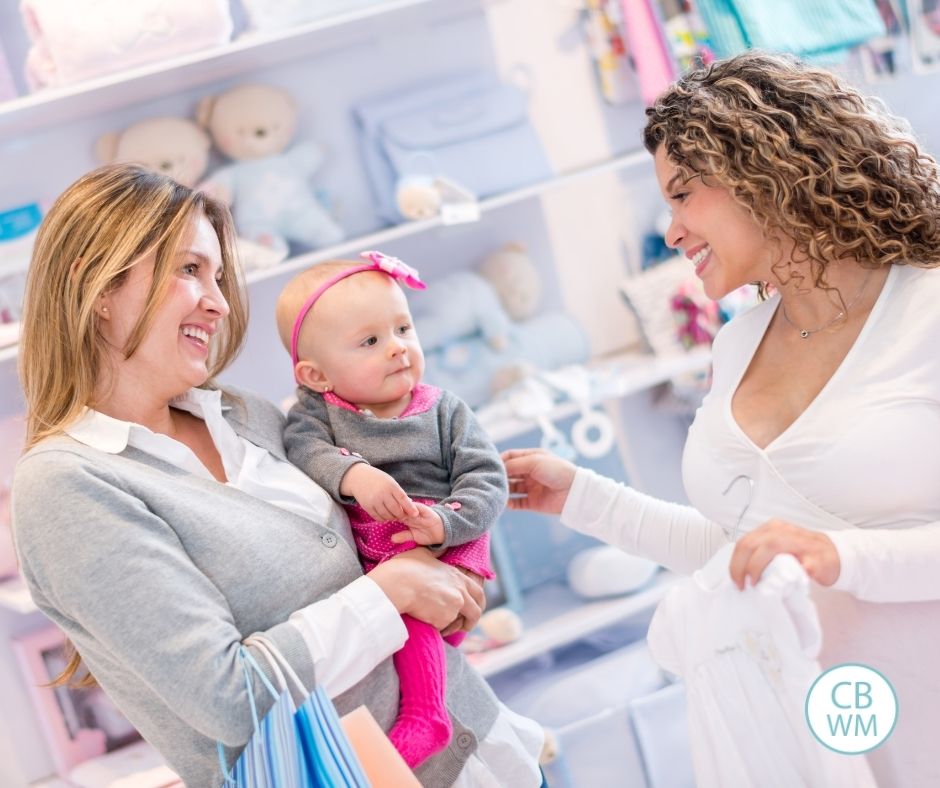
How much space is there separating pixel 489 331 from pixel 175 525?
1.45 metres

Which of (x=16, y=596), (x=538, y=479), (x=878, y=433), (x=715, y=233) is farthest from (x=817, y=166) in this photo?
(x=16, y=596)

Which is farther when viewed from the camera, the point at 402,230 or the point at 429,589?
the point at 402,230

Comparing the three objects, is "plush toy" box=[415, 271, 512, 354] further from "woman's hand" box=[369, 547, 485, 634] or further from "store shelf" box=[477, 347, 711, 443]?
"woman's hand" box=[369, 547, 485, 634]

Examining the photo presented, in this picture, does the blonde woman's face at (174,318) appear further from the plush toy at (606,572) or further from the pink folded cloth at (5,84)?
the plush toy at (606,572)

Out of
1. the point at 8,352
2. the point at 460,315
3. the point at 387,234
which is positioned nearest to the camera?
the point at 8,352

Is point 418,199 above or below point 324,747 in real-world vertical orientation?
above

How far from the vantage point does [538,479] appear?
1696mm

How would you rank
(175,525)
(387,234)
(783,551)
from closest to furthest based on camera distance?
(783,551), (175,525), (387,234)

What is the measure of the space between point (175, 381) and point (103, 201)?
0.78ft

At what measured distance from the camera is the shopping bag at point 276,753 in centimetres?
110

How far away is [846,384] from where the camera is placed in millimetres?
1294

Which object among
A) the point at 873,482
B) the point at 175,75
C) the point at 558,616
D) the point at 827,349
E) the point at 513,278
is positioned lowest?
the point at 558,616

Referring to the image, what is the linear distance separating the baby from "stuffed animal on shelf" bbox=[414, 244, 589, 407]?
3.23 feet

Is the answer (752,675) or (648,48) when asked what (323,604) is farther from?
(648,48)
